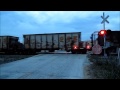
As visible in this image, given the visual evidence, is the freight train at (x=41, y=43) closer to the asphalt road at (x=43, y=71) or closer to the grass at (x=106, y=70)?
the asphalt road at (x=43, y=71)

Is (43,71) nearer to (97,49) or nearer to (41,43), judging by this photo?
(97,49)

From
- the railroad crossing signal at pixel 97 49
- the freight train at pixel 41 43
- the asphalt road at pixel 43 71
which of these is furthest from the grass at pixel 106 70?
the freight train at pixel 41 43

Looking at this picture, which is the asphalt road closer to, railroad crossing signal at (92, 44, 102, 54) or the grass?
the grass

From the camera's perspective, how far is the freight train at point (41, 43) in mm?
37781

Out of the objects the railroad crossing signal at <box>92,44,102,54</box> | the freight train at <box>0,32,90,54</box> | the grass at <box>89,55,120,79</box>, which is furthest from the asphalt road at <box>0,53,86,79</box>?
the freight train at <box>0,32,90,54</box>

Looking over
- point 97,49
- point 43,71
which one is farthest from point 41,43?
point 97,49

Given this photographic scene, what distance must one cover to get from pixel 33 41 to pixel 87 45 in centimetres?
927

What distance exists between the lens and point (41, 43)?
39812mm

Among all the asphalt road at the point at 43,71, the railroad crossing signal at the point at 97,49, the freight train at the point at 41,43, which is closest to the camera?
the railroad crossing signal at the point at 97,49

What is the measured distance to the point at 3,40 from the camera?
4072 centimetres

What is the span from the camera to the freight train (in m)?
37.8
